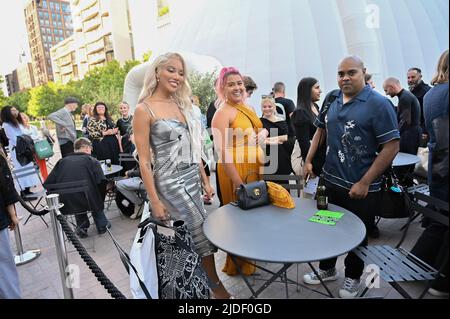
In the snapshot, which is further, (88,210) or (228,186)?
(88,210)

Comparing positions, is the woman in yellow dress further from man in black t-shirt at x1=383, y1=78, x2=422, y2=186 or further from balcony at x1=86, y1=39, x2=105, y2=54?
balcony at x1=86, y1=39, x2=105, y2=54

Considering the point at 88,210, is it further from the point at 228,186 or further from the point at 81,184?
the point at 228,186

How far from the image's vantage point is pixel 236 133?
2383mm

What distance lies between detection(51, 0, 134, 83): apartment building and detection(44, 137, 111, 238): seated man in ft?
129

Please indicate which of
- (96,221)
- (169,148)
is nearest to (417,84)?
(169,148)

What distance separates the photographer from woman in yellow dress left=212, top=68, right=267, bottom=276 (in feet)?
7.80

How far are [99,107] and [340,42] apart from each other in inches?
495

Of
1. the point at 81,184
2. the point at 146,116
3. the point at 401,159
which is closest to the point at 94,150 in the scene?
the point at 81,184

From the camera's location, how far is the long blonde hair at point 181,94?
2.02 meters

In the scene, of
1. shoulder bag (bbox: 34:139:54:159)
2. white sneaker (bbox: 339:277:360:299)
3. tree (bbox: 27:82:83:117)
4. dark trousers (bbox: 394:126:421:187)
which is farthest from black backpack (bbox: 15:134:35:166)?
tree (bbox: 27:82:83:117)

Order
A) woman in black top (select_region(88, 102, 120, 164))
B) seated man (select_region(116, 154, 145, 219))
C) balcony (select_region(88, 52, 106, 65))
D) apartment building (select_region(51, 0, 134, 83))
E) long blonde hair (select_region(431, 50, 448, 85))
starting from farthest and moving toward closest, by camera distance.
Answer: balcony (select_region(88, 52, 106, 65))
apartment building (select_region(51, 0, 134, 83))
woman in black top (select_region(88, 102, 120, 164))
seated man (select_region(116, 154, 145, 219))
long blonde hair (select_region(431, 50, 448, 85))

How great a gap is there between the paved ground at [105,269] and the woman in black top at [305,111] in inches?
55.7

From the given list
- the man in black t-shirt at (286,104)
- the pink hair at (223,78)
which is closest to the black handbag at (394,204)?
the man in black t-shirt at (286,104)
